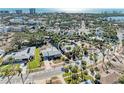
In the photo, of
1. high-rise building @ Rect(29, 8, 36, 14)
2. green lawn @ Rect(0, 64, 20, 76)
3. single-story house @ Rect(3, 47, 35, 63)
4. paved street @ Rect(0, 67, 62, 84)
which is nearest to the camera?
paved street @ Rect(0, 67, 62, 84)

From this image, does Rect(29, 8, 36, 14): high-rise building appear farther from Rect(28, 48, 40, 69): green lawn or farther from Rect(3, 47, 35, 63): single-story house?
Rect(28, 48, 40, 69): green lawn

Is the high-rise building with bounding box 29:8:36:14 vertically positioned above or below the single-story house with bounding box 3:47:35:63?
above

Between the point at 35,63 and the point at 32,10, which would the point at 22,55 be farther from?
the point at 32,10

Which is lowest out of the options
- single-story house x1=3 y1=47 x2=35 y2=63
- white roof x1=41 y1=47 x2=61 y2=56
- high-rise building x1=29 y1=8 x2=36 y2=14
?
single-story house x1=3 y1=47 x2=35 y2=63


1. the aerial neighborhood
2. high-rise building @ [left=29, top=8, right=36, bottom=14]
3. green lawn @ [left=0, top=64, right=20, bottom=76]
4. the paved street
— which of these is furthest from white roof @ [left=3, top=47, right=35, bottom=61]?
high-rise building @ [left=29, top=8, right=36, bottom=14]

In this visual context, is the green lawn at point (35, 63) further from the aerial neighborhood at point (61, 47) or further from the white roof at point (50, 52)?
the white roof at point (50, 52)

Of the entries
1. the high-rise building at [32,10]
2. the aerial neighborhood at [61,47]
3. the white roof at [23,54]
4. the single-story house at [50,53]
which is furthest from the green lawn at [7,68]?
the high-rise building at [32,10]
